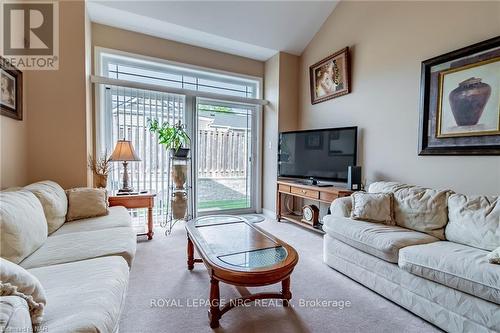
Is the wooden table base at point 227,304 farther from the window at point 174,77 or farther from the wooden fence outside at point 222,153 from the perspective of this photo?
the window at point 174,77

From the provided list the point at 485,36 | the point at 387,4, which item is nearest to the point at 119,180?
the point at 387,4

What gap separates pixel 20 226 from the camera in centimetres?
148

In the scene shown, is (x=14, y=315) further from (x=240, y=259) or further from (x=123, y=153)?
(x=123, y=153)

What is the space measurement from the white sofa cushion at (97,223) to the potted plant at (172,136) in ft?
3.76

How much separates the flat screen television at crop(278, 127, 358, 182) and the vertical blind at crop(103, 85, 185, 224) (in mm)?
1747

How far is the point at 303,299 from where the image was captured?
5.94 ft

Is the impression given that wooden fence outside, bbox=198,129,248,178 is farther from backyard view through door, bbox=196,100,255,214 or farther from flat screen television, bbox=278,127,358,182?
flat screen television, bbox=278,127,358,182

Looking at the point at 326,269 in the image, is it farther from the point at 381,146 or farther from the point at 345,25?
the point at 345,25

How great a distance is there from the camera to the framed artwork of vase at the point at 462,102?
2018mm

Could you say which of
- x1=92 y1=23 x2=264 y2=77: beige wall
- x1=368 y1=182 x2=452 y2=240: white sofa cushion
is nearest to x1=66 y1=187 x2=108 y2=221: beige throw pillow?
x1=92 y1=23 x2=264 y2=77: beige wall

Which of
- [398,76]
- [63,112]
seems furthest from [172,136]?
[398,76]

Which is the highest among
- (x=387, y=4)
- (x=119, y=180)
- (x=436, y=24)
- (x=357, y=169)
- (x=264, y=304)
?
(x=387, y=4)

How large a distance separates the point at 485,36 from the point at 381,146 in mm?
1291

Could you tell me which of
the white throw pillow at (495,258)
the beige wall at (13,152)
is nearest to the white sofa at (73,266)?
the beige wall at (13,152)
